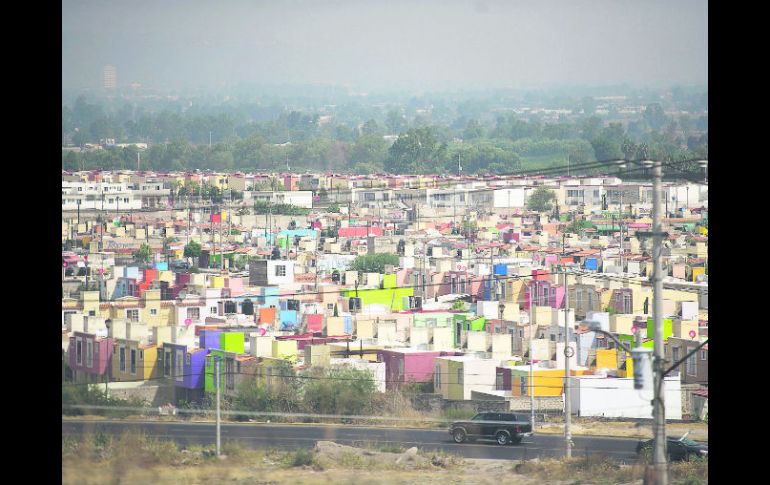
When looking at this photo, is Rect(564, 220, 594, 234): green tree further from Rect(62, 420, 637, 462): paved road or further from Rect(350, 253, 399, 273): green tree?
Rect(62, 420, 637, 462): paved road

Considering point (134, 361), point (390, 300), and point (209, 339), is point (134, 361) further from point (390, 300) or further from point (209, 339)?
point (390, 300)

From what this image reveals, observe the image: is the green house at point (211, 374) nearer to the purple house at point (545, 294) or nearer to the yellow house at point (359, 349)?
the yellow house at point (359, 349)

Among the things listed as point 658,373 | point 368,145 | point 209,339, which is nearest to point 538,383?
point 209,339

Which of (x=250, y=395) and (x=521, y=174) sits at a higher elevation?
(x=521, y=174)

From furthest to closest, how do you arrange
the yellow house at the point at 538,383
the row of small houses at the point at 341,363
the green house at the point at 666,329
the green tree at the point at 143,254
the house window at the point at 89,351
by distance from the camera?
the green tree at the point at 143,254
the green house at the point at 666,329
the house window at the point at 89,351
the yellow house at the point at 538,383
the row of small houses at the point at 341,363

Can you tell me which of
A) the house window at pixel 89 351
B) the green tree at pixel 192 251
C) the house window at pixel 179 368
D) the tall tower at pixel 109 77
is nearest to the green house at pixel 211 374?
the house window at pixel 179 368

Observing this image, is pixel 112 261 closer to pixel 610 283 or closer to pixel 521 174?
pixel 610 283
